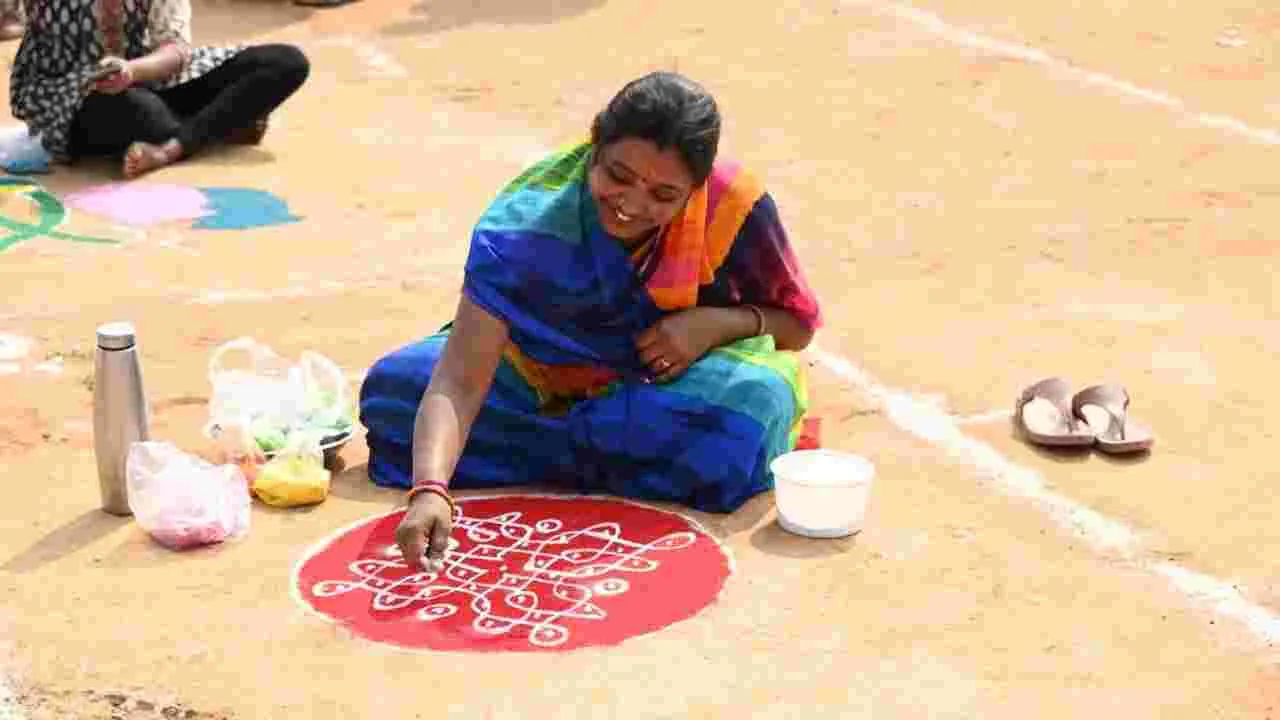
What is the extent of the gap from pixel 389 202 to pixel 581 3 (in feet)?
12.2

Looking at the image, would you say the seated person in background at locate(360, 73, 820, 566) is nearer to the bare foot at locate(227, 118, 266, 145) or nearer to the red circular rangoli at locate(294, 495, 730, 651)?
the red circular rangoli at locate(294, 495, 730, 651)

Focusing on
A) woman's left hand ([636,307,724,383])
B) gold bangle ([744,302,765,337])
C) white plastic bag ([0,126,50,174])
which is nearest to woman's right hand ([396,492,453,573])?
woman's left hand ([636,307,724,383])

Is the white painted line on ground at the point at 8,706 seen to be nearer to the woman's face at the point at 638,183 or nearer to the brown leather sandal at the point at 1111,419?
the woman's face at the point at 638,183

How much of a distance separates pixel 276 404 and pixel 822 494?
4.56 ft

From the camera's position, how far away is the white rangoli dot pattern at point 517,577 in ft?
14.1

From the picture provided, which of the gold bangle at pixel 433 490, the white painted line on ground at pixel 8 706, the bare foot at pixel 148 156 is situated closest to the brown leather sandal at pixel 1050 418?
the gold bangle at pixel 433 490

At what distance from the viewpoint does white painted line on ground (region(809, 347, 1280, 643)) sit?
441 centimetres

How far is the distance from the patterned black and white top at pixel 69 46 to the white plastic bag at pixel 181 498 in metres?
3.49

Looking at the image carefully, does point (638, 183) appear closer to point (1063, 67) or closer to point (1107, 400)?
point (1107, 400)

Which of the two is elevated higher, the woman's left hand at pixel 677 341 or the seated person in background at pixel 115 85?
the woman's left hand at pixel 677 341

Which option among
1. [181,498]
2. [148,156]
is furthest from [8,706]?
[148,156]

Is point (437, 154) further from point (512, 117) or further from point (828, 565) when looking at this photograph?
point (828, 565)

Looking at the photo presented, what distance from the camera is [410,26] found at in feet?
34.8

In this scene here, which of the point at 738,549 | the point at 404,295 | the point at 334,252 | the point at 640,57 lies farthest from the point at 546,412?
the point at 640,57
